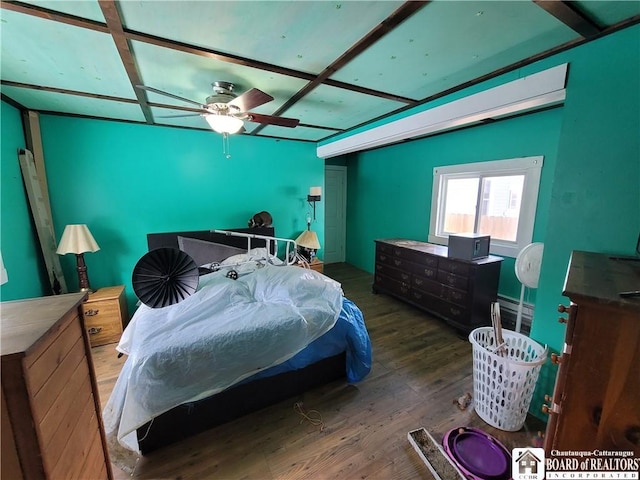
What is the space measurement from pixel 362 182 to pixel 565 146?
3731mm

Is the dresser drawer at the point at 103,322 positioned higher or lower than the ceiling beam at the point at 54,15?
lower

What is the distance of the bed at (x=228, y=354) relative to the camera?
1430 millimetres

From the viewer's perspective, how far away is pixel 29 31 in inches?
51.4

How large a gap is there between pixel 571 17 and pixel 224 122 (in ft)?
6.69

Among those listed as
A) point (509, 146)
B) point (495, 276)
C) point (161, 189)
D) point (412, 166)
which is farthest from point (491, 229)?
point (161, 189)

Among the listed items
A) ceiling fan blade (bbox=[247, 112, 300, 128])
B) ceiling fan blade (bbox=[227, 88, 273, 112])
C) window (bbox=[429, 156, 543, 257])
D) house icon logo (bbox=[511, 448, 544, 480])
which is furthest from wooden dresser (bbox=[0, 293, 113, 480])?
window (bbox=[429, 156, 543, 257])

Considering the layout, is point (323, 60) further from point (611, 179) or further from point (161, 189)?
point (161, 189)

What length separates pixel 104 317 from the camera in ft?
8.65

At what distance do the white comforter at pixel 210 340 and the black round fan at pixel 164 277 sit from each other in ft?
0.49

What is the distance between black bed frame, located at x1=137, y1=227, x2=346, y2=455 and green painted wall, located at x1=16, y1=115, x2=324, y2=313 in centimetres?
210

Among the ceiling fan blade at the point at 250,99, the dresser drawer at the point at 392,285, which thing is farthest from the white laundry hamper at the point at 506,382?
the ceiling fan blade at the point at 250,99

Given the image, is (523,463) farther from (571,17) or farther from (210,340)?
(571,17)

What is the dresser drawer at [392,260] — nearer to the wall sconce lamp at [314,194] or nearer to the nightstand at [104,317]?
the wall sconce lamp at [314,194]

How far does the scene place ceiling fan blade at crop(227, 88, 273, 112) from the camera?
1616mm
